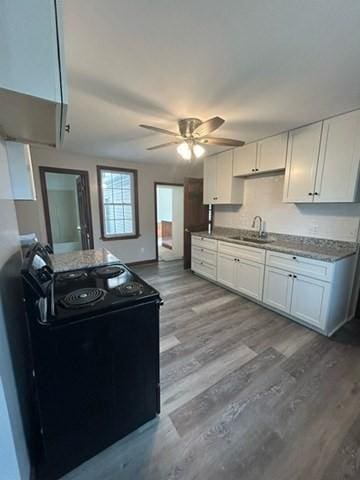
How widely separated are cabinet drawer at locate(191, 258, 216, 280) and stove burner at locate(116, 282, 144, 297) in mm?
2548

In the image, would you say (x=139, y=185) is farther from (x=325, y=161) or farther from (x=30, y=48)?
(x=30, y=48)

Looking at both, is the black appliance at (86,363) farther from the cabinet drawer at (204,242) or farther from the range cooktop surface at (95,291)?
the cabinet drawer at (204,242)

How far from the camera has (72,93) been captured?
184 centimetres

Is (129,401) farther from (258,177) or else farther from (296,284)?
(258,177)

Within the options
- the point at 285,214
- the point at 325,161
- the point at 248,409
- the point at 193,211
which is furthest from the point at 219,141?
the point at 248,409

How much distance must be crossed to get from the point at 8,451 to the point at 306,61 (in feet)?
8.80

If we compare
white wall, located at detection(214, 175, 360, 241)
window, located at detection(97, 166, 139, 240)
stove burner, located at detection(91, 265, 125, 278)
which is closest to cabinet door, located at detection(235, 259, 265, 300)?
white wall, located at detection(214, 175, 360, 241)

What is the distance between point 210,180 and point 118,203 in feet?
6.91

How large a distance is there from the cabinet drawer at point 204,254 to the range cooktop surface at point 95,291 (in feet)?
7.42

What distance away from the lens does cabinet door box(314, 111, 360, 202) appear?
2.22 m

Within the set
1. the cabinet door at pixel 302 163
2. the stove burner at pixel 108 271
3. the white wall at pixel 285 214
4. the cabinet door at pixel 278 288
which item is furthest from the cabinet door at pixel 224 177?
the stove burner at pixel 108 271

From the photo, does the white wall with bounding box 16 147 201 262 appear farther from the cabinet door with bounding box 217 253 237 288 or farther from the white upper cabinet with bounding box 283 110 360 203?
the white upper cabinet with bounding box 283 110 360 203

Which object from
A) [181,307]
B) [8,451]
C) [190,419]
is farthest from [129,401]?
[181,307]

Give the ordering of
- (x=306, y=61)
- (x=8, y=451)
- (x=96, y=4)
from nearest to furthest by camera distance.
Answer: (x=8, y=451)
(x=96, y=4)
(x=306, y=61)
